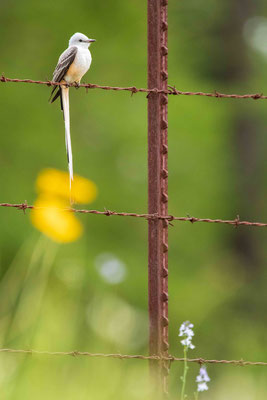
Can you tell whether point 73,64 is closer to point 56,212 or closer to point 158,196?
point 158,196

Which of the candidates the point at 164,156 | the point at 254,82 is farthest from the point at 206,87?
the point at 164,156

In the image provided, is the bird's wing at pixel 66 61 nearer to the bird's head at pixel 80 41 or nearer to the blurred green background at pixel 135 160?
the bird's head at pixel 80 41

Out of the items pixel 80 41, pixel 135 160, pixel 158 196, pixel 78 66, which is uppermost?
pixel 135 160

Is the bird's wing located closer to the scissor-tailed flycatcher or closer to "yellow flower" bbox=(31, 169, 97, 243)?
the scissor-tailed flycatcher

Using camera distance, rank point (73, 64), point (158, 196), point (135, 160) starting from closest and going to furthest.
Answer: point (158, 196) < point (73, 64) < point (135, 160)

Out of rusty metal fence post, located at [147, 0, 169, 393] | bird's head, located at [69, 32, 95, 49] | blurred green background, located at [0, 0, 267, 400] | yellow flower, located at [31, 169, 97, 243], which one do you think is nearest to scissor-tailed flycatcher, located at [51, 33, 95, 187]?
bird's head, located at [69, 32, 95, 49]

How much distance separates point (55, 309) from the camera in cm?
493

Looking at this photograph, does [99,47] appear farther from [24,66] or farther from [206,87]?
[206,87]

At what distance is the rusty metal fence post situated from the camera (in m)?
5.21

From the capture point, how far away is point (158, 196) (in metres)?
5.25

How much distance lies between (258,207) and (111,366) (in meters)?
12.0

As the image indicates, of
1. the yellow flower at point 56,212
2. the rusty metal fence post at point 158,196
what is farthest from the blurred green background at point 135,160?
the rusty metal fence post at point 158,196

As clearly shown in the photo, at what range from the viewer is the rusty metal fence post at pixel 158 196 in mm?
5215

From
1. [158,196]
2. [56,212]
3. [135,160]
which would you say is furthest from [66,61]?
[135,160]
